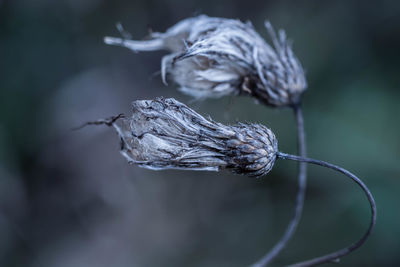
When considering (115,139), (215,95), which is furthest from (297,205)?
(115,139)

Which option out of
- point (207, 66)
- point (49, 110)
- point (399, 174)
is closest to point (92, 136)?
point (49, 110)

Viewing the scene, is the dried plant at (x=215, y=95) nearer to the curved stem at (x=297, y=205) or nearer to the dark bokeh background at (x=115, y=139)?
the curved stem at (x=297, y=205)

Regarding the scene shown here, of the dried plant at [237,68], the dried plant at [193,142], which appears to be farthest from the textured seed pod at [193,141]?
Answer: the dried plant at [237,68]

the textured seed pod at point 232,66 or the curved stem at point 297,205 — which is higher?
the textured seed pod at point 232,66

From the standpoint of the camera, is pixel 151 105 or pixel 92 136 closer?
pixel 151 105

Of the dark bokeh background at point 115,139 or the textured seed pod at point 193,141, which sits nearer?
the textured seed pod at point 193,141

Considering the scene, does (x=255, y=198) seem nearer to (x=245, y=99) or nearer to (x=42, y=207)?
(x=245, y=99)

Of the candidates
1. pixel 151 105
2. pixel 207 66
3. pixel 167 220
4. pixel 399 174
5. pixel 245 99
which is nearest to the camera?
pixel 151 105
